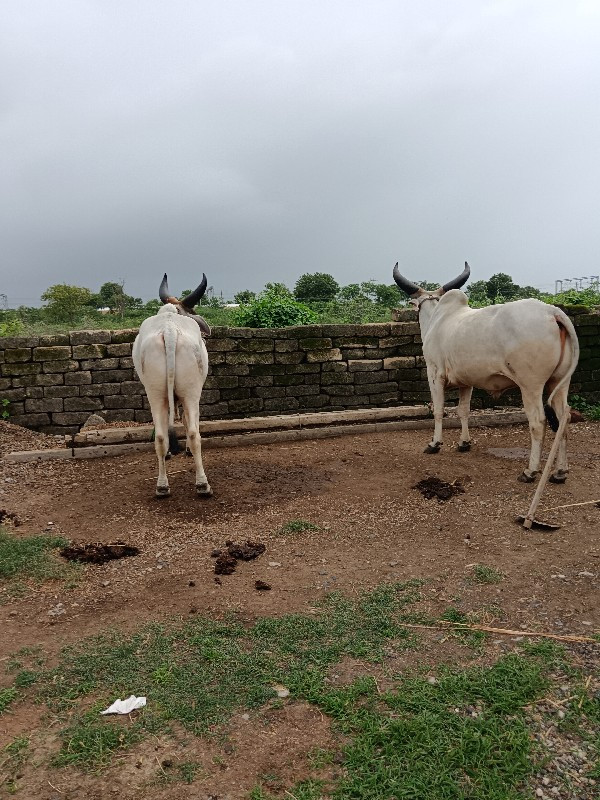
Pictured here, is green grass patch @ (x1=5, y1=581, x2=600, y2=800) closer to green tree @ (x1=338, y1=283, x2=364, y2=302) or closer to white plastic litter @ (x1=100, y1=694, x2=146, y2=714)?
white plastic litter @ (x1=100, y1=694, x2=146, y2=714)

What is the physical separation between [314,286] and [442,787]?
15495mm

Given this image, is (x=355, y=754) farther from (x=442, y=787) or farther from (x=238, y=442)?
(x=238, y=442)

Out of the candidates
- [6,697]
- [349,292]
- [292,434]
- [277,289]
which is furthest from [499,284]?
[6,697]

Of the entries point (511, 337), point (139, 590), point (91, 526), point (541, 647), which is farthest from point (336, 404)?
point (541, 647)

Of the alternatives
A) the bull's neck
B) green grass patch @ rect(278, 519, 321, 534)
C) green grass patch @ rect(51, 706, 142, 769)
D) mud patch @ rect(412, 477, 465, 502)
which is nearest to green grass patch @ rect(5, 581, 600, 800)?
green grass patch @ rect(51, 706, 142, 769)

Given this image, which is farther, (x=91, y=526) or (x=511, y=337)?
(x=511, y=337)

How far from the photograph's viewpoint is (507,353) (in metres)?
5.52

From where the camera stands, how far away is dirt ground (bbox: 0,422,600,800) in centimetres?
332

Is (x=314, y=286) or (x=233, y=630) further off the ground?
(x=314, y=286)

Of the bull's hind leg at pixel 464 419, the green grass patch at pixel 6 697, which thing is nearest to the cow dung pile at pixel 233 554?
the green grass patch at pixel 6 697

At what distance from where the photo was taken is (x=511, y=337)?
5477 mm

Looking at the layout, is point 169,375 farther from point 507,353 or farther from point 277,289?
point 277,289

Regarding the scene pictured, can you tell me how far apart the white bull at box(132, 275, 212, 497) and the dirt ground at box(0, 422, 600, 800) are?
0.52 metres

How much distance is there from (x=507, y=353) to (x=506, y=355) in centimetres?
3
